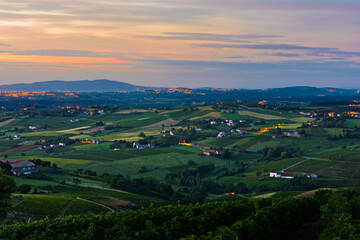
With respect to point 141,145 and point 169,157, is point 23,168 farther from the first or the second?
point 141,145

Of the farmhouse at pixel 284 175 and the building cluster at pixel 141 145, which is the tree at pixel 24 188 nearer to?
the farmhouse at pixel 284 175

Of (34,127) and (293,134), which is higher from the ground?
(293,134)

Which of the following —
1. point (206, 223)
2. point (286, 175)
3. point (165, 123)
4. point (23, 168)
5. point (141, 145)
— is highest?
point (206, 223)

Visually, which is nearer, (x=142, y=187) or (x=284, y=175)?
(x=142, y=187)

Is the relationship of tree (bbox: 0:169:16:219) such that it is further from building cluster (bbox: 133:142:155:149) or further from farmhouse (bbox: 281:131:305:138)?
farmhouse (bbox: 281:131:305:138)

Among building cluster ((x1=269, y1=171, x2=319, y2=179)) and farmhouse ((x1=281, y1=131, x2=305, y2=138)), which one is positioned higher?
farmhouse ((x1=281, y1=131, x2=305, y2=138))

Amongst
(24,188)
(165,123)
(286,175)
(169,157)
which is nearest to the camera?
(24,188)

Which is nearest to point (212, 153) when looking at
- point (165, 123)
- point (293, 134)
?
point (293, 134)

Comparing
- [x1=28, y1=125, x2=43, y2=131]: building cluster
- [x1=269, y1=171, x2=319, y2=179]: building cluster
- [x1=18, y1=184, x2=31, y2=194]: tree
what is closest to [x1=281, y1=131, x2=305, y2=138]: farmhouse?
[x1=269, y1=171, x2=319, y2=179]: building cluster

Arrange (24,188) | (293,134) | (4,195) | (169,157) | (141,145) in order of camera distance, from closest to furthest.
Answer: (4,195) → (24,188) → (169,157) → (141,145) → (293,134)

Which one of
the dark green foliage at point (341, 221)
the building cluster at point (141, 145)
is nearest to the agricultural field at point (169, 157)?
the building cluster at point (141, 145)

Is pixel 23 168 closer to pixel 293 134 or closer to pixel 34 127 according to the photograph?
A: pixel 293 134
